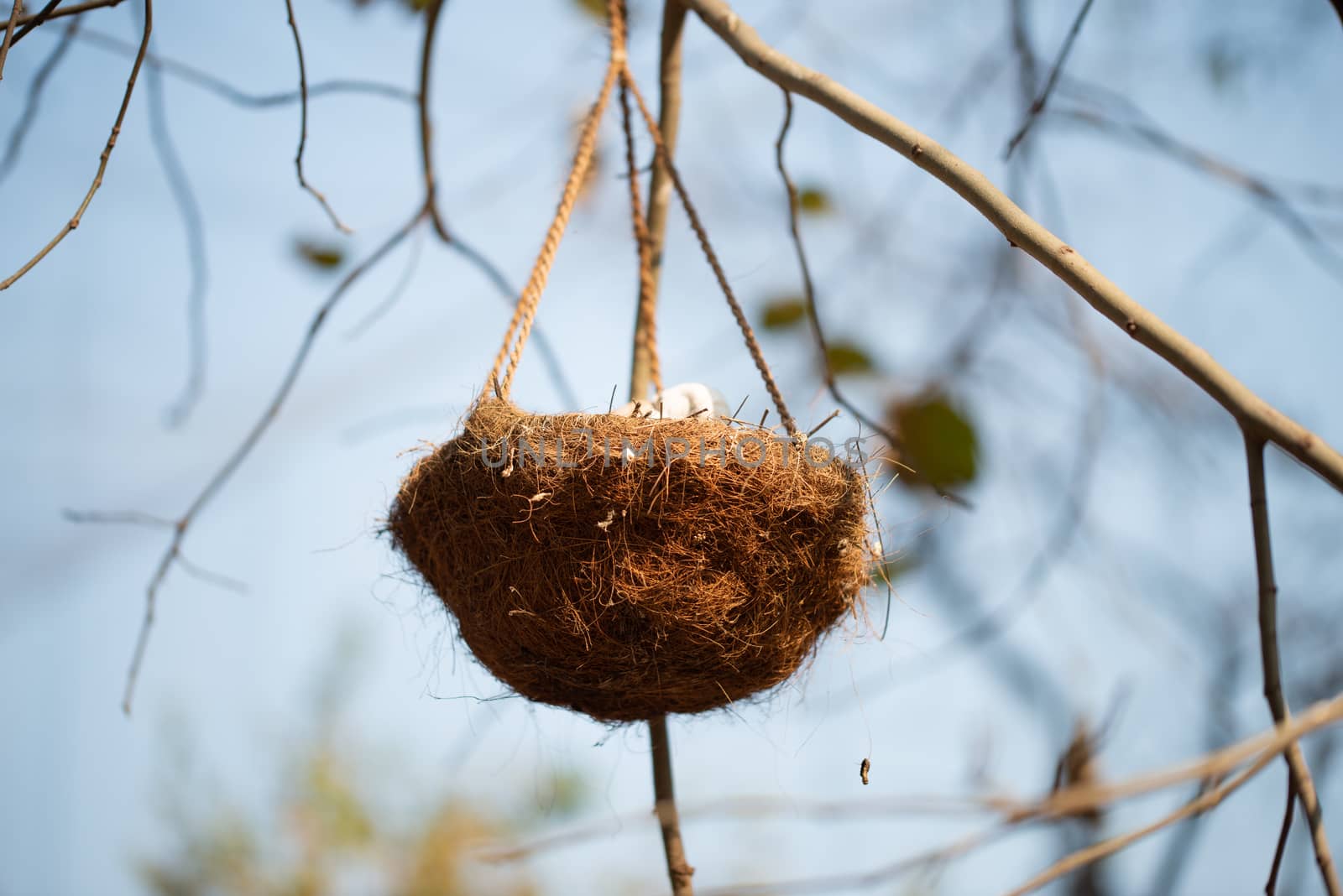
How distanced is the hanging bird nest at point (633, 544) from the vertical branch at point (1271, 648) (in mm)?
478

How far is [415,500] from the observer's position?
1.31 m

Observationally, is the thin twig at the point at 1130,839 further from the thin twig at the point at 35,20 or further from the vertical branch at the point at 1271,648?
the thin twig at the point at 35,20

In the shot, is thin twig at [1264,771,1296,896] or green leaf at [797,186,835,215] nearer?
thin twig at [1264,771,1296,896]

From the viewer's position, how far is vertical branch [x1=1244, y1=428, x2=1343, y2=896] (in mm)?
757

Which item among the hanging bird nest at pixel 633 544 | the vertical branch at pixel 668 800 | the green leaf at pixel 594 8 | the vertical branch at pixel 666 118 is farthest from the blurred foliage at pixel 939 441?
the green leaf at pixel 594 8

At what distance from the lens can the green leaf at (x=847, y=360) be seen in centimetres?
149

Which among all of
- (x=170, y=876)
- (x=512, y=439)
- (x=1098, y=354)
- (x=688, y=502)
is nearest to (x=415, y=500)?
(x=512, y=439)

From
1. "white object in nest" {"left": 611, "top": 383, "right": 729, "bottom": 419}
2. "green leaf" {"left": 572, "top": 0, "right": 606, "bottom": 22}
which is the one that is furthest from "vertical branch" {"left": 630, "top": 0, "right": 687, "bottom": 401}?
"white object in nest" {"left": 611, "top": 383, "right": 729, "bottom": 419}

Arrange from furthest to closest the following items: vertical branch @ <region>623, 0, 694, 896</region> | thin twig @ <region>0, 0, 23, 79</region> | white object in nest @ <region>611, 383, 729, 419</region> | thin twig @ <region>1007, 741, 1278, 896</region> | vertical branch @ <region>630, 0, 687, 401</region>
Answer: vertical branch @ <region>630, 0, 687, 401</region> → vertical branch @ <region>623, 0, 694, 896</region> → white object in nest @ <region>611, 383, 729, 419</region> → thin twig @ <region>0, 0, 23, 79</region> → thin twig @ <region>1007, 741, 1278, 896</region>

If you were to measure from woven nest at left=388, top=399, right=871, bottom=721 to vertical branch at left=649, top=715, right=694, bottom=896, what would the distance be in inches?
8.1

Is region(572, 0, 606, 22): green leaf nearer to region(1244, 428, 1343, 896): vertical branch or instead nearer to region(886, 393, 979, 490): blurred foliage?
region(886, 393, 979, 490): blurred foliage

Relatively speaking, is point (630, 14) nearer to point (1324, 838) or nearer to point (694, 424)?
point (694, 424)

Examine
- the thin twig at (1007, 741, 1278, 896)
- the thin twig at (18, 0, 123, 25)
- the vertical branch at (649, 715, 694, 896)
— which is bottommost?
the thin twig at (1007, 741, 1278, 896)

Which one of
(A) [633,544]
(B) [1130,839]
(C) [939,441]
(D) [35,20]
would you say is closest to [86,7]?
(D) [35,20]
